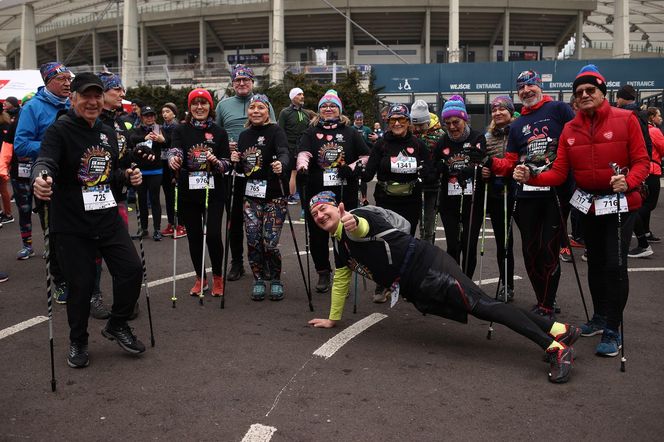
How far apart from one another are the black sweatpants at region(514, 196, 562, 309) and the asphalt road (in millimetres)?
522

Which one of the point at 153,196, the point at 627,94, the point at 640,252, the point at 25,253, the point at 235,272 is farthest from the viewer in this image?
the point at 153,196

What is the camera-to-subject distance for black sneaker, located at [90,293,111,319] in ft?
19.1

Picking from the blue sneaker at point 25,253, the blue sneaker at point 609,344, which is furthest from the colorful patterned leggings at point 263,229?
the blue sneaker at point 25,253

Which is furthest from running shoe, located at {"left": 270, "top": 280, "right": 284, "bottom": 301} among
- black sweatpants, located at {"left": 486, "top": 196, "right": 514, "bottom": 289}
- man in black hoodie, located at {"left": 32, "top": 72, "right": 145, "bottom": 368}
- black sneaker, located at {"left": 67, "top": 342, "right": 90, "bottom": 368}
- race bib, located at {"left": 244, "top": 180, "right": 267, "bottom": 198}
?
black sweatpants, located at {"left": 486, "top": 196, "right": 514, "bottom": 289}

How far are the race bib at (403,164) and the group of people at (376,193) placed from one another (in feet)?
0.04

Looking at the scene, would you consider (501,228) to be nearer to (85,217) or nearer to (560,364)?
(560,364)

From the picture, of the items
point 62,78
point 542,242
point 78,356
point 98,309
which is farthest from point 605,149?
point 62,78

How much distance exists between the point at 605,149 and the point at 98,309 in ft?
16.0

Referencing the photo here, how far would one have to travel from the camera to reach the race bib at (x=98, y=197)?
180 inches

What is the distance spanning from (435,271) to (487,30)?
169ft

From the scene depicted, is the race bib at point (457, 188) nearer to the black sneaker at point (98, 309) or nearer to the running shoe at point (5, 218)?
the black sneaker at point (98, 309)

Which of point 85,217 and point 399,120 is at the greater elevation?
point 399,120

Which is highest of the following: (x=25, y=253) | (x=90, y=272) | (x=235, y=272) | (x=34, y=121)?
(x=34, y=121)

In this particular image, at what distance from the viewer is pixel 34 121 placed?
5.94m
